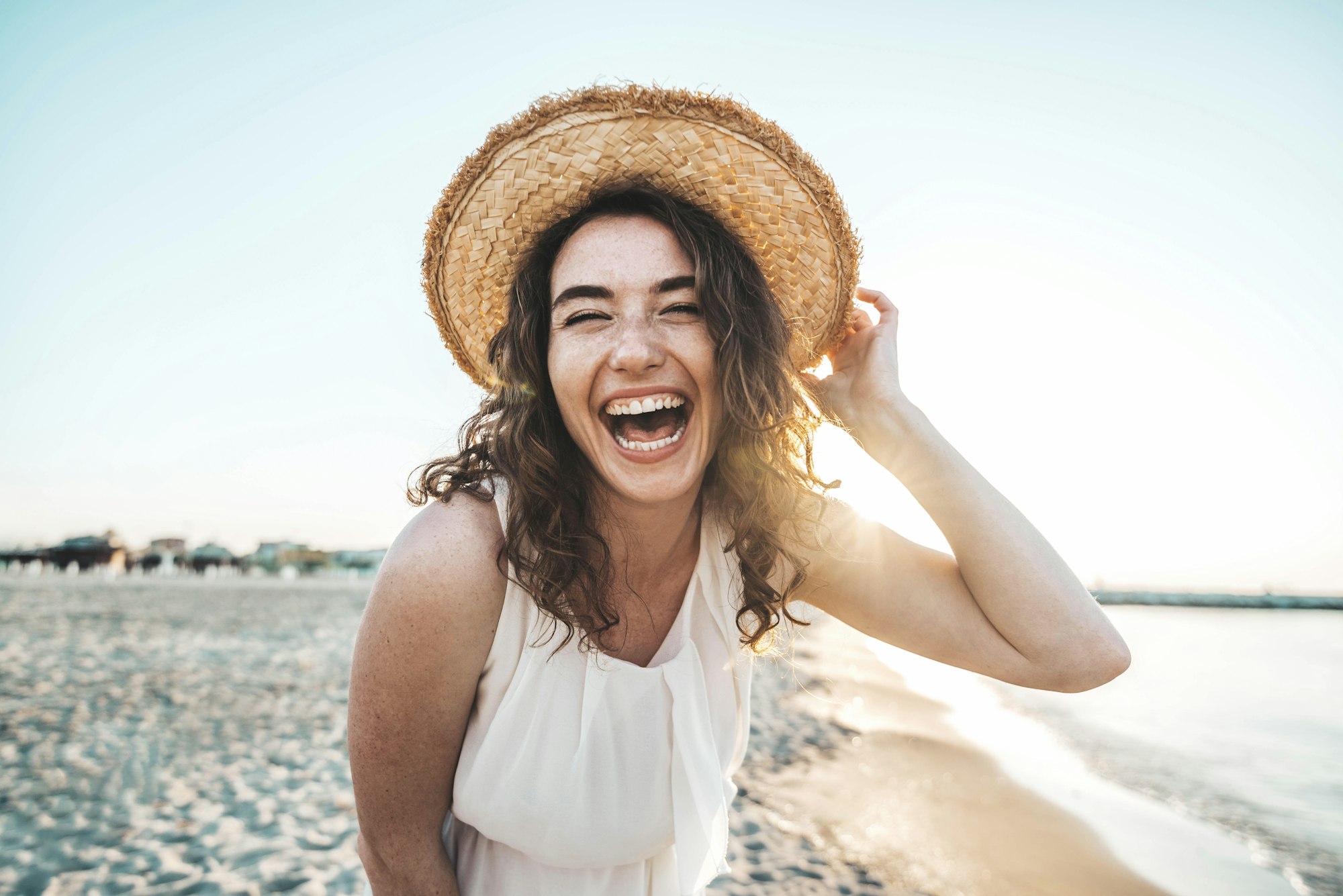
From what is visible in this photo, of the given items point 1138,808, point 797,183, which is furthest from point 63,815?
point 1138,808

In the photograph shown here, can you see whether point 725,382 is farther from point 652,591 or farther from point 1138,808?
point 1138,808

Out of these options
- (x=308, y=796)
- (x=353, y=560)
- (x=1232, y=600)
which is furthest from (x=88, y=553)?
(x=1232, y=600)

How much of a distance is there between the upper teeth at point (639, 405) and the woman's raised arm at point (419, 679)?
0.45 metres

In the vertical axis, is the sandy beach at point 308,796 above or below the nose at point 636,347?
below

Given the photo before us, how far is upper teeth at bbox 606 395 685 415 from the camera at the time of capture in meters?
1.91

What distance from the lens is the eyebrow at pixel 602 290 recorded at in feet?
6.42

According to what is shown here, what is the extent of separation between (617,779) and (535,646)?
0.46m

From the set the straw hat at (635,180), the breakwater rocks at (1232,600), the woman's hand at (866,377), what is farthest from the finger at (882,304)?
the breakwater rocks at (1232,600)

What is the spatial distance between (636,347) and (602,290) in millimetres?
229

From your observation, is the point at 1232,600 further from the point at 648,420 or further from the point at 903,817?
the point at 648,420

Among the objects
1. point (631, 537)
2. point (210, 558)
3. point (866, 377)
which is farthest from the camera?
point (210, 558)

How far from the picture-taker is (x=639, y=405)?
6.26ft

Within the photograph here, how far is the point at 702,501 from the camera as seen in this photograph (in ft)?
7.79

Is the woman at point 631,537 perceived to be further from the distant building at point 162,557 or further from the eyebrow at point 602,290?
the distant building at point 162,557
